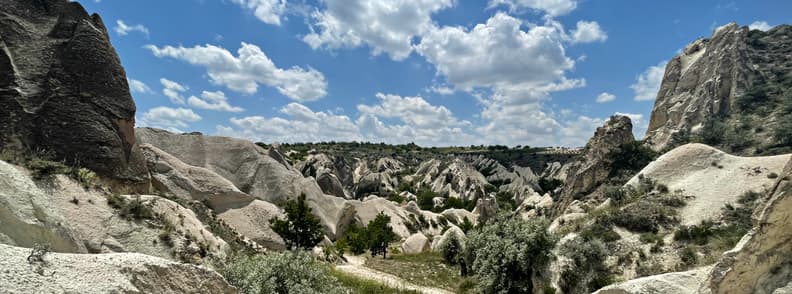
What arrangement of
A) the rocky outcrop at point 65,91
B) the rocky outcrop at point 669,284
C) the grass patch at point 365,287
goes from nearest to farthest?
the rocky outcrop at point 669,284, the rocky outcrop at point 65,91, the grass patch at point 365,287

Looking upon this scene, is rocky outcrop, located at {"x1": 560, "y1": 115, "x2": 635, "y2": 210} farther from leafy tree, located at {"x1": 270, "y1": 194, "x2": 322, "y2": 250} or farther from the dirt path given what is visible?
leafy tree, located at {"x1": 270, "y1": 194, "x2": 322, "y2": 250}

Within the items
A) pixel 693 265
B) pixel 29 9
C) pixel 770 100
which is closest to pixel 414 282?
pixel 693 265

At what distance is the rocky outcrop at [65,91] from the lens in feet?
42.8

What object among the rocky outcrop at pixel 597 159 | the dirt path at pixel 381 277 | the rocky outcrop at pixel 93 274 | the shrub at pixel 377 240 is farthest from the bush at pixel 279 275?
the rocky outcrop at pixel 597 159

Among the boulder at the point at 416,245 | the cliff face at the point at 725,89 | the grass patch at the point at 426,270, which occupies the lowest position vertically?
the boulder at the point at 416,245

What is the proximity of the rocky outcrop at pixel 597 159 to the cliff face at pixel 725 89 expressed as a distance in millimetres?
18788

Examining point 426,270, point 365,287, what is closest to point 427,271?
point 426,270

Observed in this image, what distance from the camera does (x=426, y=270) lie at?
25750 mm

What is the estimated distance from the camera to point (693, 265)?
14820mm

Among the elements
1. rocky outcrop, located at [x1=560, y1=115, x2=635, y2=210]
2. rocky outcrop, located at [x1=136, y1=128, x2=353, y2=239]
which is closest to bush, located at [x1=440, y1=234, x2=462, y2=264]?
rocky outcrop, located at [x1=560, y1=115, x2=635, y2=210]

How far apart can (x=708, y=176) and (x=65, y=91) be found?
28.7m

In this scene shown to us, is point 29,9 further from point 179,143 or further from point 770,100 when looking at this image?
point 770,100

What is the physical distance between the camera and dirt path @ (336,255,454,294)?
18.6 m

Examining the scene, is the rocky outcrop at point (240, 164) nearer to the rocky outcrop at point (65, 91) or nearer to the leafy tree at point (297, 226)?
the leafy tree at point (297, 226)
